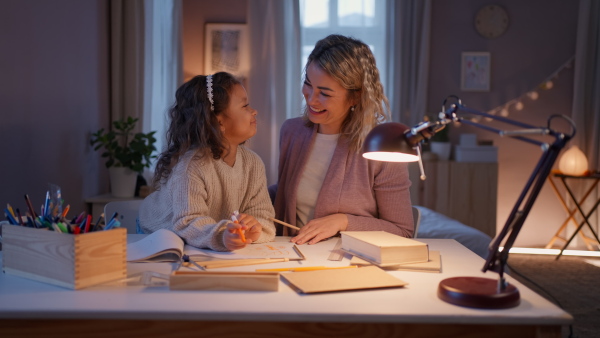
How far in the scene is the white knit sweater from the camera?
164 cm

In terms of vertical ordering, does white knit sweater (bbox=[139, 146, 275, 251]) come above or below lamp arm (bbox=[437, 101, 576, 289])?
below

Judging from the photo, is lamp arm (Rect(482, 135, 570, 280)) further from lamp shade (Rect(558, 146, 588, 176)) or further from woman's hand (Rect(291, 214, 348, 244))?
lamp shade (Rect(558, 146, 588, 176))

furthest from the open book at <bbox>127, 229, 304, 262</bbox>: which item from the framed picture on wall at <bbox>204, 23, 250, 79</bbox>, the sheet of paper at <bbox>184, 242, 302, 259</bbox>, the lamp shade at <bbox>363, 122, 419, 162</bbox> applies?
the framed picture on wall at <bbox>204, 23, 250, 79</bbox>

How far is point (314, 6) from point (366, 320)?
4.41 meters

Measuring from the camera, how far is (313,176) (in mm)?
2119

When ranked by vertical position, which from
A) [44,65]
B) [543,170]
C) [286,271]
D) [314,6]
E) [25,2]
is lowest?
[286,271]

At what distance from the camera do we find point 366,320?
104 cm

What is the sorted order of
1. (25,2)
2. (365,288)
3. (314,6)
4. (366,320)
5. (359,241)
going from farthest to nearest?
(314,6)
(25,2)
(359,241)
(365,288)
(366,320)

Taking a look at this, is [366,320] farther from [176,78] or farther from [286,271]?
[176,78]

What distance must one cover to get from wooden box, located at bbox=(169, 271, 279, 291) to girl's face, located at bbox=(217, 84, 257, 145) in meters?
0.88

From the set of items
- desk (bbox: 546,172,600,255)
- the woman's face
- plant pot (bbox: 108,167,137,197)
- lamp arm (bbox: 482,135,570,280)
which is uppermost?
the woman's face

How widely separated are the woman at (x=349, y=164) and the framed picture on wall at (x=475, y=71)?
3436mm

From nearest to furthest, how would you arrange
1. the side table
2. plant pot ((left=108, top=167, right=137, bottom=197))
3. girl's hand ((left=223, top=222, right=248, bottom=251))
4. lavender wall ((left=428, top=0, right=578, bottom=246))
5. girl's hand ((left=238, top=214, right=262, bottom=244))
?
1. girl's hand ((left=223, top=222, right=248, bottom=251))
2. girl's hand ((left=238, top=214, right=262, bottom=244))
3. the side table
4. plant pot ((left=108, top=167, right=137, bottom=197))
5. lavender wall ((left=428, top=0, right=578, bottom=246))

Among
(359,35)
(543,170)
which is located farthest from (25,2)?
(359,35)
